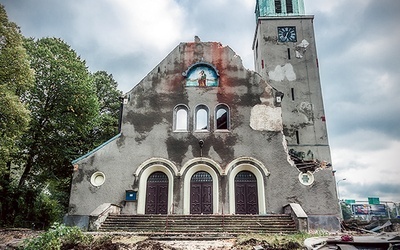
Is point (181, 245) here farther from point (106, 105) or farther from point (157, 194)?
point (106, 105)

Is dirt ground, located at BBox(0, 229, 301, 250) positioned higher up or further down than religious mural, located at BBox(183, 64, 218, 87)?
further down

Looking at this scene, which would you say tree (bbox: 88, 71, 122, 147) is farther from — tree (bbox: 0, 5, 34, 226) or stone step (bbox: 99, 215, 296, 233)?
stone step (bbox: 99, 215, 296, 233)

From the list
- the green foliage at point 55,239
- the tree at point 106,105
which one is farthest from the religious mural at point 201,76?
the green foliage at point 55,239

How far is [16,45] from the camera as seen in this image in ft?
57.3

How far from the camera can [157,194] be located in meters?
19.2

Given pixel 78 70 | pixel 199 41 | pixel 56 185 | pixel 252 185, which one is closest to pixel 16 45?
pixel 78 70

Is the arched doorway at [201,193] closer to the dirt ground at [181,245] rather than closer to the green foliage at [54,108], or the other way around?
the dirt ground at [181,245]

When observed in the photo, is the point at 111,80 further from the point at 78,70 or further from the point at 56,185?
the point at 56,185

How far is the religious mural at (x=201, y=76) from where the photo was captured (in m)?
21.4

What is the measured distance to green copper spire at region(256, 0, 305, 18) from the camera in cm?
3088

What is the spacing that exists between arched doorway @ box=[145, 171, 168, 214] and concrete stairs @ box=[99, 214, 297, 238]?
207 cm

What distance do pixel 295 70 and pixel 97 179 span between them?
60.0 ft

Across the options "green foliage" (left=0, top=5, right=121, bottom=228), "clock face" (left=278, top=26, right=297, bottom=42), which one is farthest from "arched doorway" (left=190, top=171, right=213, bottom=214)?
"clock face" (left=278, top=26, right=297, bottom=42)

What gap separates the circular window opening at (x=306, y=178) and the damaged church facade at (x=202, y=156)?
6 centimetres
